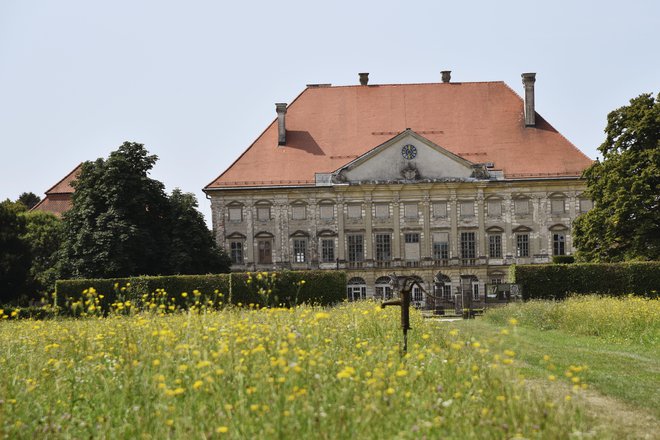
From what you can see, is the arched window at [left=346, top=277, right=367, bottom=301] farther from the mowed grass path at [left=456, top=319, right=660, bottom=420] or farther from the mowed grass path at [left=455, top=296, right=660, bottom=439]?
the mowed grass path at [left=456, top=319, right=660, bottom=420]

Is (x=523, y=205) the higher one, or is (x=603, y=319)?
(x=523, y=205)

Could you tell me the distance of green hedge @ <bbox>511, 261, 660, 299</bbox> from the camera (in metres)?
32.2

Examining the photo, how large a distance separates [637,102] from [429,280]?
17.5 metres

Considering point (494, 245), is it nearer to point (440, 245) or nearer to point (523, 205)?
point (523, 205)

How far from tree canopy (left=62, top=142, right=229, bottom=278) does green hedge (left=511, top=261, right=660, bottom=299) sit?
56.2 feet

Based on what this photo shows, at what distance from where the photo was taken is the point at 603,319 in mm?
19859

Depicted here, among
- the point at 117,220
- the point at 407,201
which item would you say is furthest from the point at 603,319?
the point at 407,201

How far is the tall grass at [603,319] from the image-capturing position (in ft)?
59.9

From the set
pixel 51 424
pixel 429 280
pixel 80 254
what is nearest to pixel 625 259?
pixel 429 280

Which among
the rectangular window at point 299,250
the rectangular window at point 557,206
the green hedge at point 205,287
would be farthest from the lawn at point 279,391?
the rectangular window at point 557,206

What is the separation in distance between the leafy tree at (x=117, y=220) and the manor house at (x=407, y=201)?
9070 mm

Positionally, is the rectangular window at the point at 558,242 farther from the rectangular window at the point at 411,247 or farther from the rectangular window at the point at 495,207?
the rectangular window at the point at 411,247

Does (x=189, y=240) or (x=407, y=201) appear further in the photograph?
(x=407, y=201)

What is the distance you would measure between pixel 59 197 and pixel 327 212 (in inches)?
685
